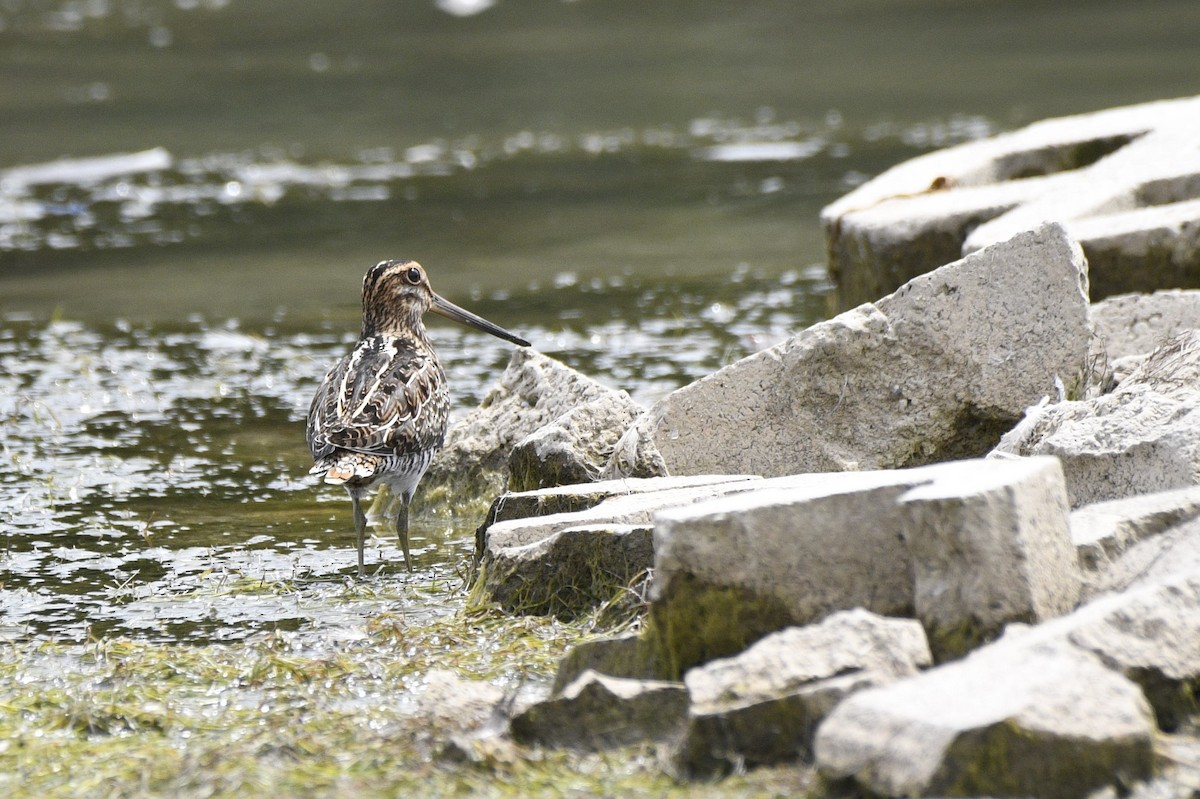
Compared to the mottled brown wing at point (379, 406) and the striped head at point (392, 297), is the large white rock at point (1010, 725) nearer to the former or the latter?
the mottled brown wing at point (379, 406)

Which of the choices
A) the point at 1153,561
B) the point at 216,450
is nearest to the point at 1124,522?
the point at 1153,561

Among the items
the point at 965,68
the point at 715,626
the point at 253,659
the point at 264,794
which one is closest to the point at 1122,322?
the point at 715,626

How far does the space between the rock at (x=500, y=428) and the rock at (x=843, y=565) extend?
8.69 feet

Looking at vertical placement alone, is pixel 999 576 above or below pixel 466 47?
below

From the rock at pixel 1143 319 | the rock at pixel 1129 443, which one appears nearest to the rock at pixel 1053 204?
the rock at pixel 1143 319

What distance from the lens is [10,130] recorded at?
20250 millimetres

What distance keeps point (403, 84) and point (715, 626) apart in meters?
20.3

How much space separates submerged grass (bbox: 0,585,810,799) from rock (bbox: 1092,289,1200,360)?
9.98ft

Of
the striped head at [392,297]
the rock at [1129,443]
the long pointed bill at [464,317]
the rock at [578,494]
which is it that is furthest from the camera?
the long pointed bill at [464,317]

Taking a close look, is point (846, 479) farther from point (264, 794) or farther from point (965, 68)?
point (965, 68)

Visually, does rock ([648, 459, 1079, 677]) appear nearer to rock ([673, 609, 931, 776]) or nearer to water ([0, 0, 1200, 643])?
rock ([673, 609, 931, 776])

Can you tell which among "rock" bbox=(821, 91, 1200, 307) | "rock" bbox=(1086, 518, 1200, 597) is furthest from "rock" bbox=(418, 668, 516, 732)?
"rock" bbox=(821, 91, 1200, 307)

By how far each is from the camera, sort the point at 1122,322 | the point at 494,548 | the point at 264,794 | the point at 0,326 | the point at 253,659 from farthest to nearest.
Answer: the point at 0,326 → the point at 1122,322 → the point at 494,548 → the point at 253,659 → the point at 264,794

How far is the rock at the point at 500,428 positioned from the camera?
22.6 ft
